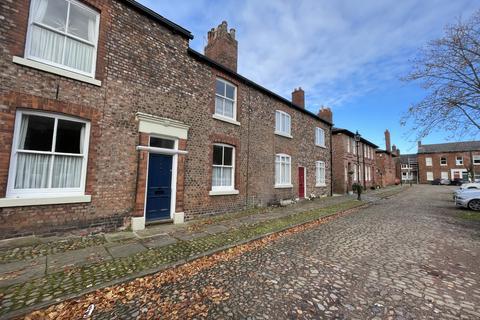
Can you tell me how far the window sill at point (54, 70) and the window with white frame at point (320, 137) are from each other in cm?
1622

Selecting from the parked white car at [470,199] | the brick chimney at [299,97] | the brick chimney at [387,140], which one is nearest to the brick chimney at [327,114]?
the brick chimney at [299,97]

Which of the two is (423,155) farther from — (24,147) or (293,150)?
(24,147)

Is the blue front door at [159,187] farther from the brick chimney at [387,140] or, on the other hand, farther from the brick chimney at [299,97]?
the brick chimney at [387,140]

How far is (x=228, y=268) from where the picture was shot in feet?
15.5

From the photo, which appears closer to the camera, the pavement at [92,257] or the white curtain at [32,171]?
the pavement at [92,257]

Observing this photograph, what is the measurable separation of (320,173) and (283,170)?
589 centimetres

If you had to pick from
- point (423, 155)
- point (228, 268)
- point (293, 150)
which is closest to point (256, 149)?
point (293, 150)

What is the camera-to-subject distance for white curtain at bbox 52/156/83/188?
6.20 meters

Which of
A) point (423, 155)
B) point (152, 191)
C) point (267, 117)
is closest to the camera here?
point (152, 191)

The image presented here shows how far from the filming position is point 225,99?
1109cm

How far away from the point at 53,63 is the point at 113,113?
76.2 inches

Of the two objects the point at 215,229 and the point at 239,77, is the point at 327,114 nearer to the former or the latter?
the point at 239,77

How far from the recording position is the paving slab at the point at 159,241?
5.88 m

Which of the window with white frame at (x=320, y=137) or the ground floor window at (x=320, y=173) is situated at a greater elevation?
the window with white frame at (x=320, y=137)
